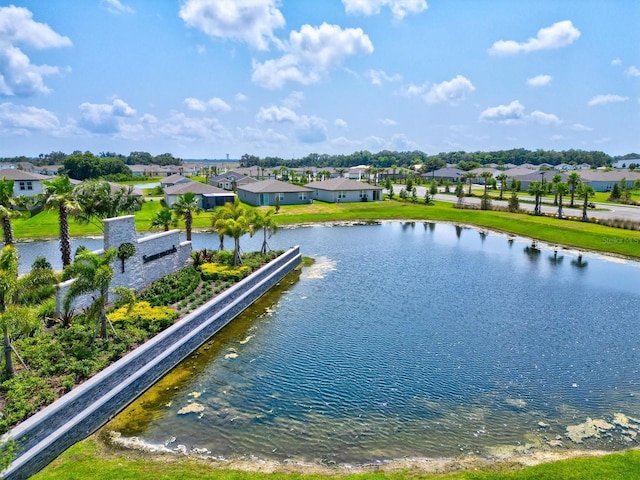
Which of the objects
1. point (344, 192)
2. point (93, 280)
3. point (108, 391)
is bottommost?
point (108, 391)

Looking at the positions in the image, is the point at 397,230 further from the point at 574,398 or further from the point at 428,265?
the point at 574,398

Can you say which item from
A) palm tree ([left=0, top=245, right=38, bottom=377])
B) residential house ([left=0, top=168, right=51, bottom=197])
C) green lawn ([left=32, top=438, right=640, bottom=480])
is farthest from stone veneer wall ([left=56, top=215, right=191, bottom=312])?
residential house ([left=0, top=168, right=51, bottom=197])

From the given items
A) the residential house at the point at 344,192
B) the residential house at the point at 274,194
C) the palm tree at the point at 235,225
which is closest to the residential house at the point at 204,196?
the residential house at the point at 274,194

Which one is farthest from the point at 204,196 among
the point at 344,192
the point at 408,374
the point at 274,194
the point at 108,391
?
the point at 408,374

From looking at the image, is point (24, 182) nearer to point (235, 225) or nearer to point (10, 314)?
point (235, 225)

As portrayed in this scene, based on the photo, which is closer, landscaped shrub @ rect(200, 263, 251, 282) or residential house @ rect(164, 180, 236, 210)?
landscaped shrub @ rect(200, 263, 251, 282)

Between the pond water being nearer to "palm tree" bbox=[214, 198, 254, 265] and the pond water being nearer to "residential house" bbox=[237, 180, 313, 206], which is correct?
"palm tree" bbox=[214, 198, 254, 265]
